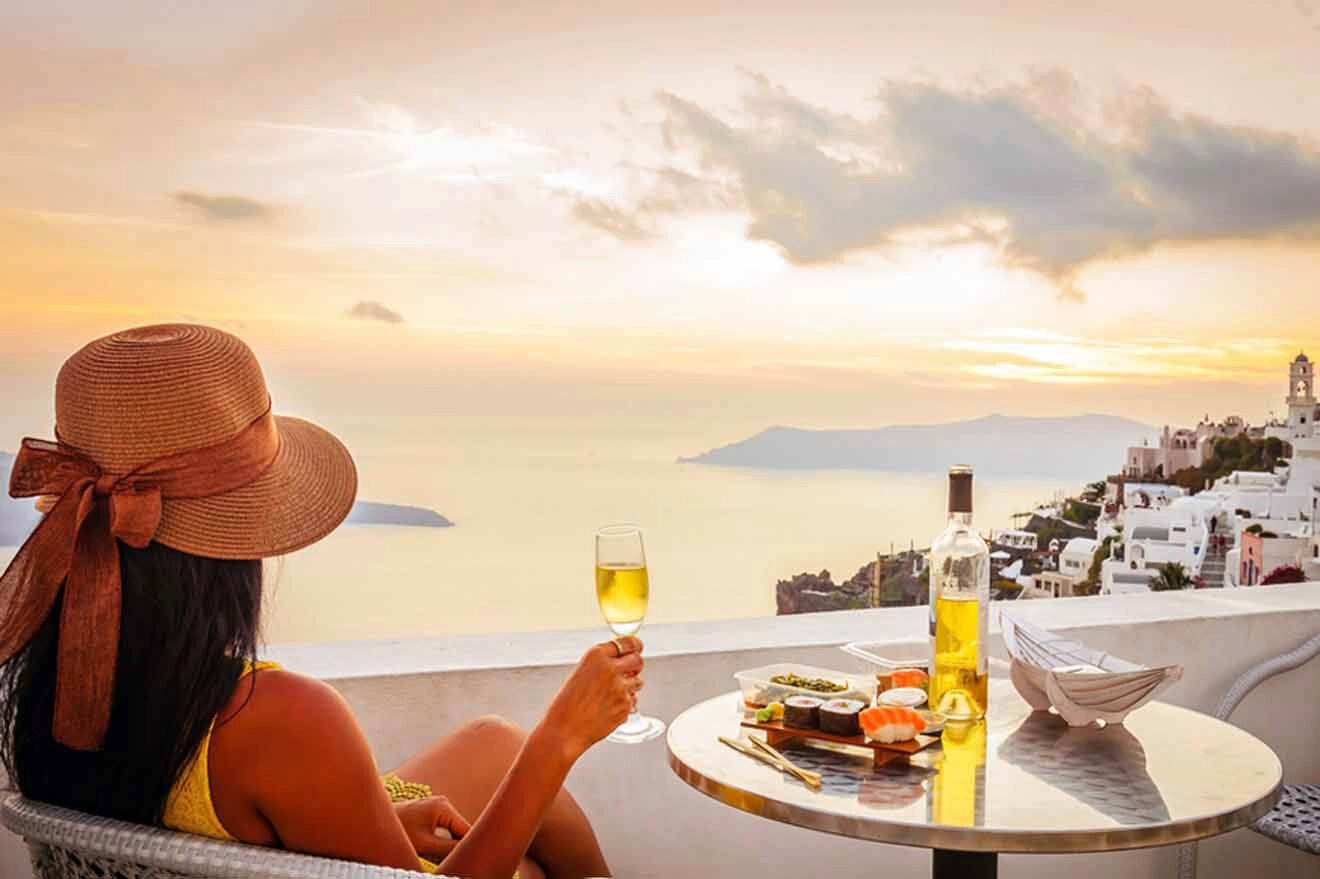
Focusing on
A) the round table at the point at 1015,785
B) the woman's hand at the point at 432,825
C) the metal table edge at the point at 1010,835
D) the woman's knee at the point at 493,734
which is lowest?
the woman's hand at the point at 432,825

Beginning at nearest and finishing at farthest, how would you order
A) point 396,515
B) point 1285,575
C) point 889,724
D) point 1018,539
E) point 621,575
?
1. point 889,724
2. point 621,575
3. point 396,515
4. point 1285,575
5. point 1018,539

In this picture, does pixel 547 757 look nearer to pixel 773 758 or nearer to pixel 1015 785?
pixel 773 758

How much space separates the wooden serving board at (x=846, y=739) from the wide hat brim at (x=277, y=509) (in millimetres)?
630

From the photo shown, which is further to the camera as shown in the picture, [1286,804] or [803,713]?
[1286,804]

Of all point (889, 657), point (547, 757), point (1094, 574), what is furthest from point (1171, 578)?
point (547, 757)

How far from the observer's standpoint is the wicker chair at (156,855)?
112 centimetres

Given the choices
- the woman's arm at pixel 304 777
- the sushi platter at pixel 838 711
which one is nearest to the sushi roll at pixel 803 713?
the sushi platter at pixel 838 711

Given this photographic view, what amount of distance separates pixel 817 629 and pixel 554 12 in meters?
2.24

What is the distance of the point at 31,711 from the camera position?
1252mm

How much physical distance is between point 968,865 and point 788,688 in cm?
31

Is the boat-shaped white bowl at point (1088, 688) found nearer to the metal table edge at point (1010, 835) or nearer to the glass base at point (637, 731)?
the metal table edge at point (1010, 835)

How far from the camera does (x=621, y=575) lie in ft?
5.53

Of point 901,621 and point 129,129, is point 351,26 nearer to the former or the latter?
point 129,129

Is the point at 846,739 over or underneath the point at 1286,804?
over
